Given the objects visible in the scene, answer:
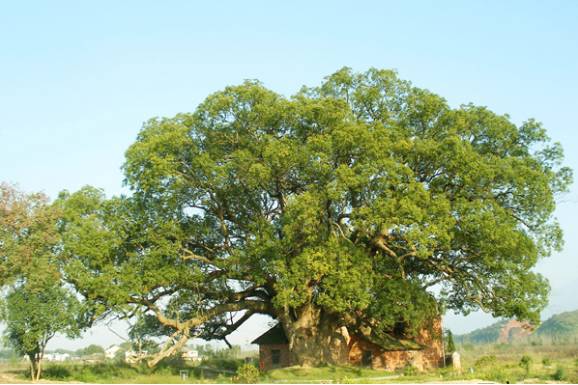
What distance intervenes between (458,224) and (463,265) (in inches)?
133

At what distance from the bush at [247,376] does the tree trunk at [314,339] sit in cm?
470

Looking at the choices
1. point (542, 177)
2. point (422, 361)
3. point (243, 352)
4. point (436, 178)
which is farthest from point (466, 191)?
point (243, 352)

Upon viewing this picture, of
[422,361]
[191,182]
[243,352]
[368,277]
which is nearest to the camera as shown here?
[368,277]

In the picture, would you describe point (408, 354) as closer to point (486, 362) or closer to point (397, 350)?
point (397, 350)

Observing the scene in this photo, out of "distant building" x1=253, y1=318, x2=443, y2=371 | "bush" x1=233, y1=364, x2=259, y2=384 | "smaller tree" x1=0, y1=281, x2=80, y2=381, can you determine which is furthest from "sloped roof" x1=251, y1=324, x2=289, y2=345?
"smaller tree" x1=0, y1=281, x2=80, y2=381

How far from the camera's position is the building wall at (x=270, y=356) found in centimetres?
3862

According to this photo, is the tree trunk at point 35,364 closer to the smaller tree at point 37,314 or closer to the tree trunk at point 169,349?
the smaller tree at point 37,314

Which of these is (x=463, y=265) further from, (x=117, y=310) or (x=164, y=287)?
(x=117, y=310)

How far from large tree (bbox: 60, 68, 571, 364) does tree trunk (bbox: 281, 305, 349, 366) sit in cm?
11

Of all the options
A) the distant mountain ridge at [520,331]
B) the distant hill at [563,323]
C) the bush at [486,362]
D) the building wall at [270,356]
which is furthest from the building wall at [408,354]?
the distant hill at [563,323]

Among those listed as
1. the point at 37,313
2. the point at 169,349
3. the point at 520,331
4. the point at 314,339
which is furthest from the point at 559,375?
the point at 520,331

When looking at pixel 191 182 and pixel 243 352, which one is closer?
pixel 191 182

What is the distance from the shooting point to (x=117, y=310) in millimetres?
29469

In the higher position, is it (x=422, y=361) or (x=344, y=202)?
(x=344, y=202)
